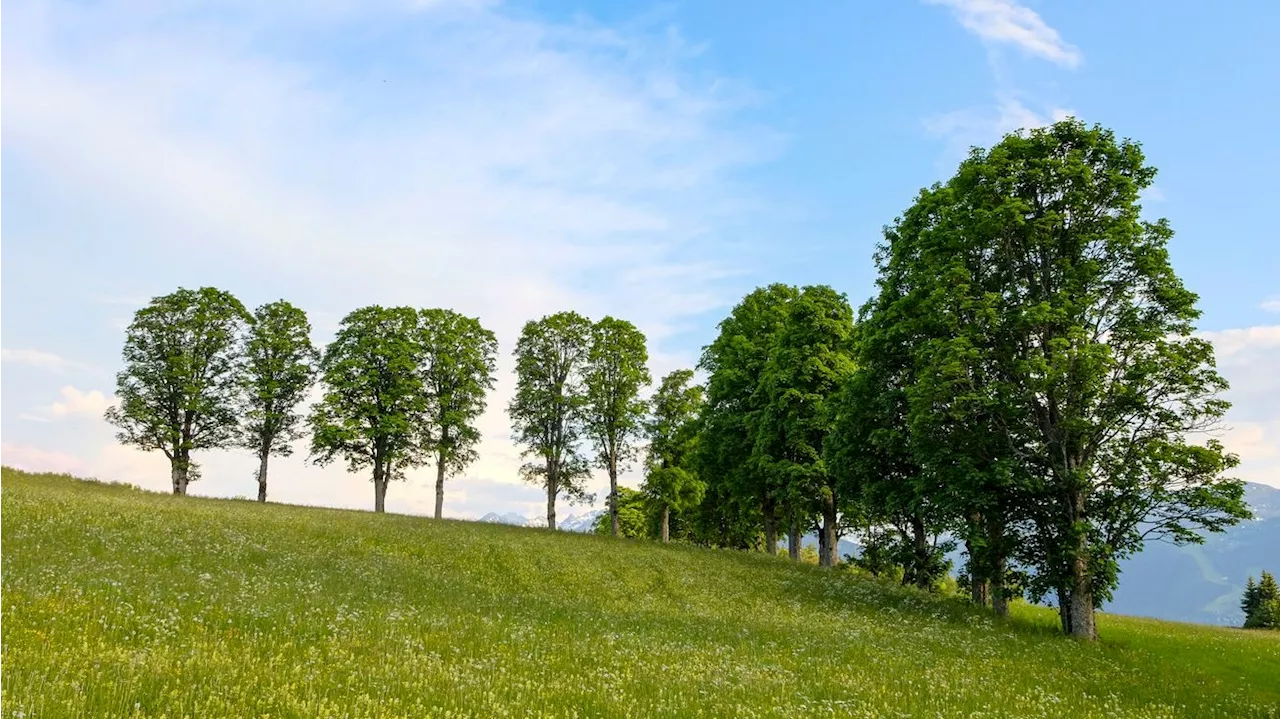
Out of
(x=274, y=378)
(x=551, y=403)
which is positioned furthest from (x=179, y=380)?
(x=551, y=403)

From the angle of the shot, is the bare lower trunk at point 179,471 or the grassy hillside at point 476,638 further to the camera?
the bare lower trunk at point 179,471

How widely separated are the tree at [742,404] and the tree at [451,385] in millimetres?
16884

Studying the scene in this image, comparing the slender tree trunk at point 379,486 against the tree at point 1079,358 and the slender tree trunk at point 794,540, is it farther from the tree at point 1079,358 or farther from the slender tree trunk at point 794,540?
the tree at point 1079,358

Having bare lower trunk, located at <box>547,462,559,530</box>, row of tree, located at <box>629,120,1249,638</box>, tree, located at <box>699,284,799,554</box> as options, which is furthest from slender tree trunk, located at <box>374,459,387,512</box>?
row of tree, located at <box>629,120,1249,638</box>

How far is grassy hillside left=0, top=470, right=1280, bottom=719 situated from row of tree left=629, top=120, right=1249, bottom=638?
3758 millimetres

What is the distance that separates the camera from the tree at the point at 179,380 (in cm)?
4906

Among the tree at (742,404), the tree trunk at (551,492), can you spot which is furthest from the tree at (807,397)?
the tree trunk at (551,492)

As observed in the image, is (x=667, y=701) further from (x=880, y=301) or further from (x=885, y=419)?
(x=880, y=301)

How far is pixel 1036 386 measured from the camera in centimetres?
2423

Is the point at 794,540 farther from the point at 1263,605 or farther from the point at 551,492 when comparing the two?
the point at 1263,605

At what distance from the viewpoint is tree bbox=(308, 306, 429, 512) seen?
47844 millimetres

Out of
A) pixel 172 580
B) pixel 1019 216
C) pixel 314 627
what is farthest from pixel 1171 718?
pixel 172 580

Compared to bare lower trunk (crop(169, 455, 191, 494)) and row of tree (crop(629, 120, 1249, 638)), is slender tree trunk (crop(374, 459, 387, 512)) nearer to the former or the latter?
bare lower trunk (crop(169, 455, 191, 494))

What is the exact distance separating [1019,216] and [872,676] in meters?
19.1
